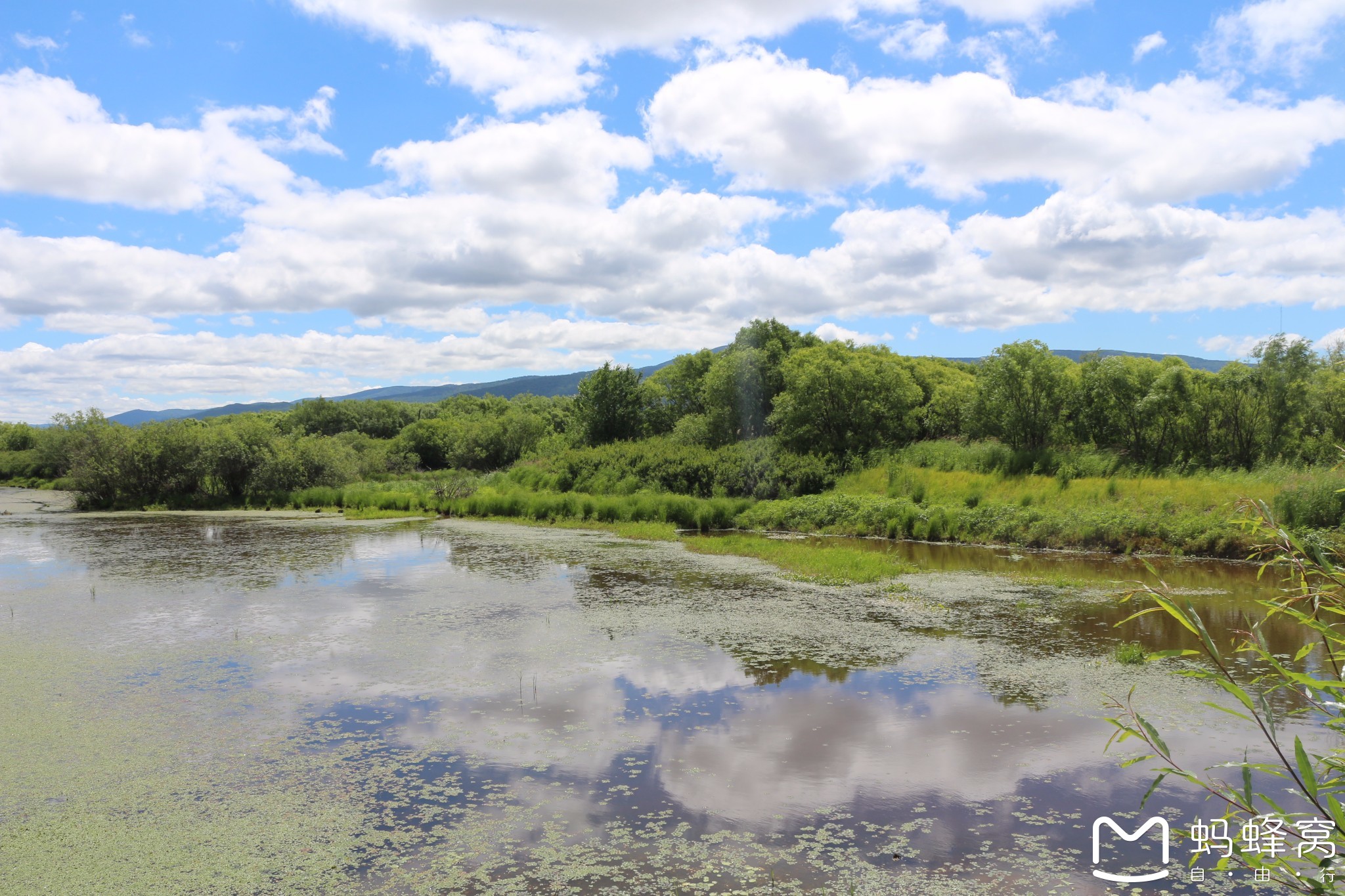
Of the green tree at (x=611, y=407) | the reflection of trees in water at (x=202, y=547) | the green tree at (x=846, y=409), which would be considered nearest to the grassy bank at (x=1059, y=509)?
the green tree at (x=846, y=409)

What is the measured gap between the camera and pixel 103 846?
5000 millimetres

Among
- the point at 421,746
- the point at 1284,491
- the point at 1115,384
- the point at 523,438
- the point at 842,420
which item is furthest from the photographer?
the point at 523,438

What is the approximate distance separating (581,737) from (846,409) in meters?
24.3

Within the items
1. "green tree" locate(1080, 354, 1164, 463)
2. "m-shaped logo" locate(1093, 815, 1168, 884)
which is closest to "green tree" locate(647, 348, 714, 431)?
"green tree" locate(1080, 354, 1164, 463)

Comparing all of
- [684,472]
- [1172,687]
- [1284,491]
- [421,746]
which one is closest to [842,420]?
[684,472]

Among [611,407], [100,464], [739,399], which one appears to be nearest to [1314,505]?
[739,399]

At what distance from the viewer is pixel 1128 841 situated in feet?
16.6

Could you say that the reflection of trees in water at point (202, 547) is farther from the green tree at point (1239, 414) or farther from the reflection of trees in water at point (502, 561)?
the green tree at point (1239, 414)

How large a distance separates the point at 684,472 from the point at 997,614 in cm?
1640

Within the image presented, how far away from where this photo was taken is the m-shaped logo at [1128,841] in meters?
4.57

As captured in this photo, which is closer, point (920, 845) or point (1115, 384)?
point (920, 845)

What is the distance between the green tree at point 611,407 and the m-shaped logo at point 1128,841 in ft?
108

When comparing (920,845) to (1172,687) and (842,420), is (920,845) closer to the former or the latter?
(1172,687)

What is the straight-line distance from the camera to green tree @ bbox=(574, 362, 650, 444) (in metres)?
37.8
